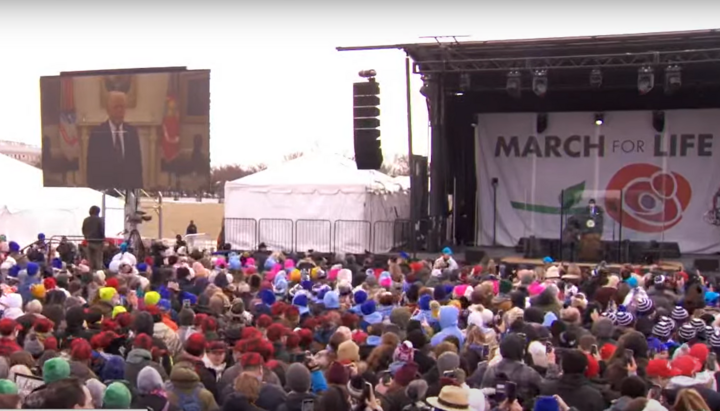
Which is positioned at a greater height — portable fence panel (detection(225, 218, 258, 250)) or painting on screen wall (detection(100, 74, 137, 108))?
painting on screen wall (detection(100, 74, 137, 108))

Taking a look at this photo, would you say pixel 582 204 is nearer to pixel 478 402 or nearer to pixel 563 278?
pixel 563 278

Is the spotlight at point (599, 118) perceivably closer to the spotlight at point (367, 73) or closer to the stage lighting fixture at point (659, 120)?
the stage lighting fixture at point (659, 120)

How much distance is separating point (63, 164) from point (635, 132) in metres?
12.9

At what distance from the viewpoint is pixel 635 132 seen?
20078 millimetres

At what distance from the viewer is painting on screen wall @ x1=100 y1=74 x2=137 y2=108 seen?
18.4 meters

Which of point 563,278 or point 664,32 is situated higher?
point 664,32

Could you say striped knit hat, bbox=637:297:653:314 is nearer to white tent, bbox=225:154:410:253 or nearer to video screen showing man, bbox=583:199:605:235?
video screen showing man, bbox=583:199:605:235

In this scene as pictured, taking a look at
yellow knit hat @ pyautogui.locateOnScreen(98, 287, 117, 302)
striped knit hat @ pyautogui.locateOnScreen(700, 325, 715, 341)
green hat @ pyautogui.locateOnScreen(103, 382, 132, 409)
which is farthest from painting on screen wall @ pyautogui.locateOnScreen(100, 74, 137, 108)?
green hat @ pyautogui.locateOnScreen(103, 382, 132, 409)

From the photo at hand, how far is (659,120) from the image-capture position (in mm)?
19672

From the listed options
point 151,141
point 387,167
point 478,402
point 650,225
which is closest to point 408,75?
point 151,141

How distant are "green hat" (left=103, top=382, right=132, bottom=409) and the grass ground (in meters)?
31.0

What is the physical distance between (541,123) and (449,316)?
47.5ft

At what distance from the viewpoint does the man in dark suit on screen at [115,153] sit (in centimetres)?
1850

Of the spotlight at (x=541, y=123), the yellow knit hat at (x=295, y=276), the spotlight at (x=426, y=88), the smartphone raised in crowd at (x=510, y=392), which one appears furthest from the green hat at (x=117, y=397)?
the spotlight at (x=541, y=123)
